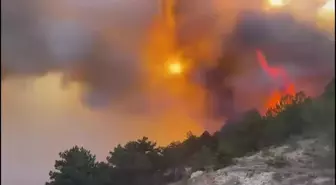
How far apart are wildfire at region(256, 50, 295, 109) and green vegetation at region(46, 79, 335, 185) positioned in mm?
68

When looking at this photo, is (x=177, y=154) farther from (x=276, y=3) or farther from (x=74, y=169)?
(x=276, y=3)

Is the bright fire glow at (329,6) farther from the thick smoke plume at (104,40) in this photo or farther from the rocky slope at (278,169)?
the thick smoke plume at (104,40)

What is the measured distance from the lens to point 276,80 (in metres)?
5.12

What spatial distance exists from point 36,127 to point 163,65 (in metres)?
1.51

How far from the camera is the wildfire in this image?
5.06 m

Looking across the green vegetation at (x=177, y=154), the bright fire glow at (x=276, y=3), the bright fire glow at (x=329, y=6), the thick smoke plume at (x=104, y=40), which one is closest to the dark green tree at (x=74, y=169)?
the green vegetation at (x=177, y=154)

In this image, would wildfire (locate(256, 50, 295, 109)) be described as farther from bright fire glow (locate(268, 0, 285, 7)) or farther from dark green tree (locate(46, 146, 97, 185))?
dark green tree (locate(46, 146, 97, 185))

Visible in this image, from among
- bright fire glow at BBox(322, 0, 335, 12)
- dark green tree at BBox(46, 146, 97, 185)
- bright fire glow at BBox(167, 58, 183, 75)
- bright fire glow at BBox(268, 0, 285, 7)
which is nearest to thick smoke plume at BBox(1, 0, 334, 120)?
bright fire glow at BBox(167, 58, 183, 75)

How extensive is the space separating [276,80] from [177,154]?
1.34 meters

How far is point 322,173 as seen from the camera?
3.84 m

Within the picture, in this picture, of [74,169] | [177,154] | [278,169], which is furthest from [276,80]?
[74,169]

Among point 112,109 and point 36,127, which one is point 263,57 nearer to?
point 112,109

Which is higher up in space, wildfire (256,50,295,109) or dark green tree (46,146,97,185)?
wildfire (256,50,295,109)

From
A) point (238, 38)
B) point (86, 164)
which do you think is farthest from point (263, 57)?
point (86, 164)
